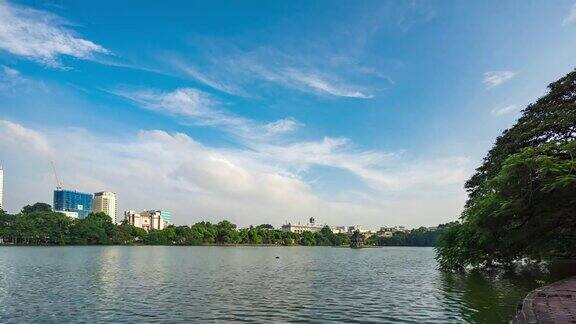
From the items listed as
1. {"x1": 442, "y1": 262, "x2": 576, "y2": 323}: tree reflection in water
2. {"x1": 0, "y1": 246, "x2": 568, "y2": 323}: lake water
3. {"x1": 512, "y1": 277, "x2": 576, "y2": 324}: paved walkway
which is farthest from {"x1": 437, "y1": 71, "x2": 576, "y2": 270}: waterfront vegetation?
{"x1": 512, "y1": 277, "x2": 576, "y2": 324}: paved walkway

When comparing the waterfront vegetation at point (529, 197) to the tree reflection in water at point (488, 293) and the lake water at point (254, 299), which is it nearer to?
the tree reflection in water at point (488, 293)

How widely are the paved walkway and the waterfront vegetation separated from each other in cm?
546

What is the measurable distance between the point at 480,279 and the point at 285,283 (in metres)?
18.1

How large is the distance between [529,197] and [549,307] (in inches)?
441

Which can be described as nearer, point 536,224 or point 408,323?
point 408,323

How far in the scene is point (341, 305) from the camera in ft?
95.8

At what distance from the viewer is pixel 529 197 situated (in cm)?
2922

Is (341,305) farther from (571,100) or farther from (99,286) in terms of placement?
(571,100)

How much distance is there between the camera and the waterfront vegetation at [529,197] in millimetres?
27219

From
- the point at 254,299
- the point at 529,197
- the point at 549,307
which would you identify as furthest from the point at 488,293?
the point at 254,299

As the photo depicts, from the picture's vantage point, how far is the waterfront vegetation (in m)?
27.2

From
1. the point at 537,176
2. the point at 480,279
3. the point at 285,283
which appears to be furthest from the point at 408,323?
the point at 480,279

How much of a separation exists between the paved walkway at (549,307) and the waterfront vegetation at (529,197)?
5456mm

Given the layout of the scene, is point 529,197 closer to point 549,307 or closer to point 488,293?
point 488,293
